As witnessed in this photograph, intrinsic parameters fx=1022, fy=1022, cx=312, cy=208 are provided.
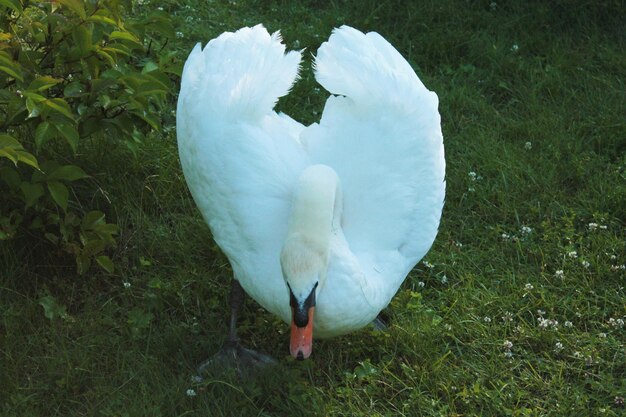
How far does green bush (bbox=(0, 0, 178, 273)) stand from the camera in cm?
425

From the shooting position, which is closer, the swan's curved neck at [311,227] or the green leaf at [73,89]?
the swan's curved neck at [311,227]

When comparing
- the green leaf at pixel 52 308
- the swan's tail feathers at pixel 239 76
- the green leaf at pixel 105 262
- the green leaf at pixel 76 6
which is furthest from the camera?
the green leaf at pixel 105 262

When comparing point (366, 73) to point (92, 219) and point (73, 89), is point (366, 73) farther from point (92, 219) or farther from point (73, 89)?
point (92, 219)

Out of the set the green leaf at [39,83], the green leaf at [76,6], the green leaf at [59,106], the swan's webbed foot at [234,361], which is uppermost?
the green leaf at [76,6]

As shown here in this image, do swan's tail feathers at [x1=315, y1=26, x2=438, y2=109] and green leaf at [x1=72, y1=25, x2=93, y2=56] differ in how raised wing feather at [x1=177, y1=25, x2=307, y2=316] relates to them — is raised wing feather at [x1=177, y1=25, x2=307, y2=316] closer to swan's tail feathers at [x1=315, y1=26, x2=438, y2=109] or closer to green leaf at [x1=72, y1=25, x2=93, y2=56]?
swan's tail feathers at [x1=315, y1=26, x2=438, y2=109]

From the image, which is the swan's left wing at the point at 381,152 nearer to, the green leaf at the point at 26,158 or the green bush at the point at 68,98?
the green bush at the point at 68,98

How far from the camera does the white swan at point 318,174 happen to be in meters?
3.99

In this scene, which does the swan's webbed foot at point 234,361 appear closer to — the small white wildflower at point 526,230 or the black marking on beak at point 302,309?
the black marking on beak at point 302,309

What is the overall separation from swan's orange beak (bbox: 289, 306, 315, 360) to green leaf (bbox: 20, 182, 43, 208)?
1.32 metres

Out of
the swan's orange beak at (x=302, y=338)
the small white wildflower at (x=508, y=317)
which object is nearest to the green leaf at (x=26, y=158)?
the swan's orange beak at (x=302, y=338)

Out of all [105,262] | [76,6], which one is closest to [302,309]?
[105,262]

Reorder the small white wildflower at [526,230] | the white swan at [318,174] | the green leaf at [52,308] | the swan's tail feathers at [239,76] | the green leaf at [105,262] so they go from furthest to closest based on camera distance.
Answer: the small white wildflower at [526,230], the green leaf at [105,262], the green leaf at [52,308], the swan's tail feathers at [239,76], the white swan at [318,174]

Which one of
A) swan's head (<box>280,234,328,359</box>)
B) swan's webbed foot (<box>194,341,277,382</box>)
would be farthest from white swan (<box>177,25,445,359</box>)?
swan's webbed foot (<box>194,341,277,382</box>)

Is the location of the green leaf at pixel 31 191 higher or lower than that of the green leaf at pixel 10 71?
lower
